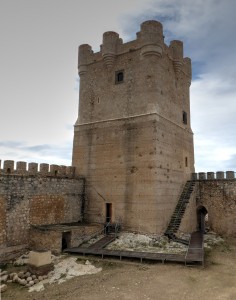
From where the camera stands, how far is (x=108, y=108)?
20359mm

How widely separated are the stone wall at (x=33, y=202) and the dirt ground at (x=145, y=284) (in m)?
4.35

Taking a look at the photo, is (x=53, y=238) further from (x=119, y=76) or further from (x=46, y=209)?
(x=119, y=76)

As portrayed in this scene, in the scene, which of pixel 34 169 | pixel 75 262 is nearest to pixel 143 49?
pixel 34 169

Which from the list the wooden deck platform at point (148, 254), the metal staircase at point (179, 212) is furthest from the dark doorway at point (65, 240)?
the metal staircase at point (179, 212)

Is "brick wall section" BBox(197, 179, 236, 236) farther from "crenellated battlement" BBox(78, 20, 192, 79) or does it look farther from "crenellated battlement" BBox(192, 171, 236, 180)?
"crenellated battlement" BBox(78, 20, 192, 79)

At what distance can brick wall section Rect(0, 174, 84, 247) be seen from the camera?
1488 centimetres

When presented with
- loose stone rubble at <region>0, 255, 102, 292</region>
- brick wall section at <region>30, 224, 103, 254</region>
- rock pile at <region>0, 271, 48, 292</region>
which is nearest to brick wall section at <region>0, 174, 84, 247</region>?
brick wall section at <region>30, 224, 103, 254</region>

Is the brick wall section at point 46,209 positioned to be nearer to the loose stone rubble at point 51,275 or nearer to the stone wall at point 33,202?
the stone wall at point 33,202

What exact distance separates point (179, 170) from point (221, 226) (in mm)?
5232

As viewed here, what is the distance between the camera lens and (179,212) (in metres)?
19.1

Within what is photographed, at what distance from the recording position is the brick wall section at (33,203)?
48.8 feet

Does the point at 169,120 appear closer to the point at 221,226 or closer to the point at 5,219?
the point at 221,226

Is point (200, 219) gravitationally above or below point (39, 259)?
above

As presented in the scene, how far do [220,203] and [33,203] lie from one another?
13777 mm
